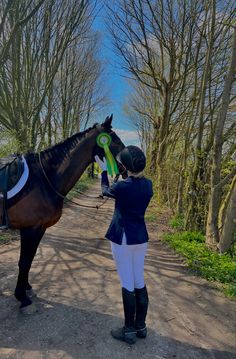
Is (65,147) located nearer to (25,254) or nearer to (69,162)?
(69,162)

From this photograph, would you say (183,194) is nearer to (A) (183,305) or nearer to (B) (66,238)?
(B) (66,238)

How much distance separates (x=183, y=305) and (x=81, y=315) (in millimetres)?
1314

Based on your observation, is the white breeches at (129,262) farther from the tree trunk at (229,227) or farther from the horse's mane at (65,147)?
the tree trunk at (229,227)

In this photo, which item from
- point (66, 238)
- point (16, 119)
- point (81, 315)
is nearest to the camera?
point (81, 315)

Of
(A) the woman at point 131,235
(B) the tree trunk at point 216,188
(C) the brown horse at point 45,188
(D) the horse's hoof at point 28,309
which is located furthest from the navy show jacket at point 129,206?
(B) the tree trunk at point 216,188

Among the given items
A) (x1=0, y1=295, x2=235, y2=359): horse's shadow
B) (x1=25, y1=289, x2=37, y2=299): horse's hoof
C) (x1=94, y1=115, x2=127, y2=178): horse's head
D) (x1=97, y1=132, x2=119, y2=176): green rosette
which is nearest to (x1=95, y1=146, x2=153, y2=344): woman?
(x1=0, y1=295, x2=235, y2=359): horse's shadow

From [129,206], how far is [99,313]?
1.46 metres

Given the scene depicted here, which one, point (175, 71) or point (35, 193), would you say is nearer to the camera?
point (35, 193)

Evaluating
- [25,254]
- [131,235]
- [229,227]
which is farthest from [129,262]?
[229,227]

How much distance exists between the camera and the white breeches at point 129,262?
9.84ft

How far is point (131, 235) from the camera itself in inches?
116

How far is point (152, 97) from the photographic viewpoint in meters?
21.3

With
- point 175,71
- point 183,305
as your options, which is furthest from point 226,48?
point 183,305

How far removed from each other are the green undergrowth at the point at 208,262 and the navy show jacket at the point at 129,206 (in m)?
2.22
